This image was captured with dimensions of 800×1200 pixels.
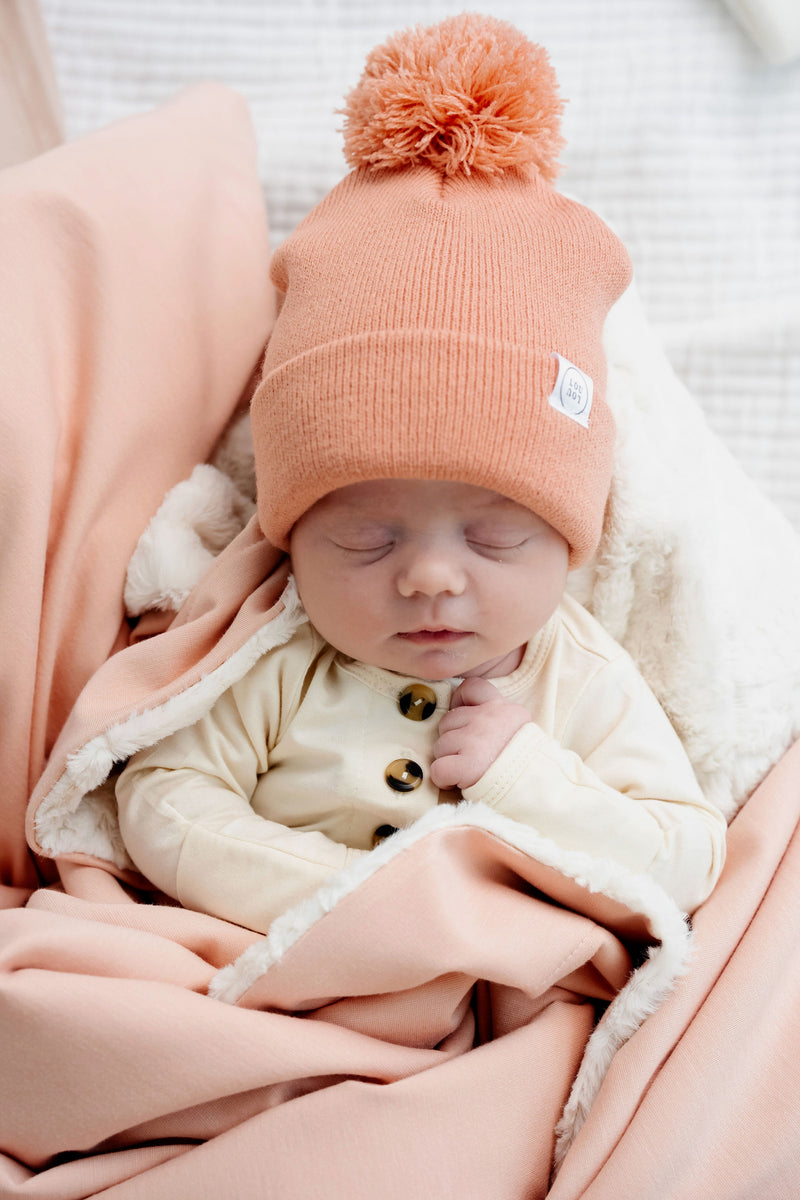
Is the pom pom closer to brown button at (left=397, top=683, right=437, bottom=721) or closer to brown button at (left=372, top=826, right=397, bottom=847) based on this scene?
brown button at (left=397, top=683, right=437, bottom=721)

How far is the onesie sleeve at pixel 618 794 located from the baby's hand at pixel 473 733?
12mm

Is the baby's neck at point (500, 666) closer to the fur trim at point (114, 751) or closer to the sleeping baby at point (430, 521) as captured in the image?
the sleeping baby at point (430, 521)

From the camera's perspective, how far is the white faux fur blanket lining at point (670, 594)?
0.98 meters

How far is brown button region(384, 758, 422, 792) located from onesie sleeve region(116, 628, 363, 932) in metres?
0.07

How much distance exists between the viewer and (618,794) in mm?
931

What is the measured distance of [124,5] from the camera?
1490mm

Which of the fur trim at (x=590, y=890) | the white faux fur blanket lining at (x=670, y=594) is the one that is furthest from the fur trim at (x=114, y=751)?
the fur trim at (x=590, y=890)

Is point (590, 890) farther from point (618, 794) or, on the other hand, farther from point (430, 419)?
point (430, 419)

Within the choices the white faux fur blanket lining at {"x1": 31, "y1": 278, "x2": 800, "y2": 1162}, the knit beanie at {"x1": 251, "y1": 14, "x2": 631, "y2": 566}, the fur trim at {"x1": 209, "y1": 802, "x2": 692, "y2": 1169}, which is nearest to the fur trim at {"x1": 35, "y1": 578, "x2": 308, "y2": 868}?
the white faux fur blanket lining at {"x1": 31, "y1": 278, "x2": 800, "y2": 1162}

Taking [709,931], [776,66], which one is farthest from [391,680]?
[776,66]

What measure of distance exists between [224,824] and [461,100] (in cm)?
71

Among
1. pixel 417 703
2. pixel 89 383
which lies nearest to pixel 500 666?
pixel 417 703

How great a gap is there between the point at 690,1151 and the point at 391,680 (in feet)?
1.61

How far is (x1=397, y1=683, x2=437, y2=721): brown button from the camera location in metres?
1.00
